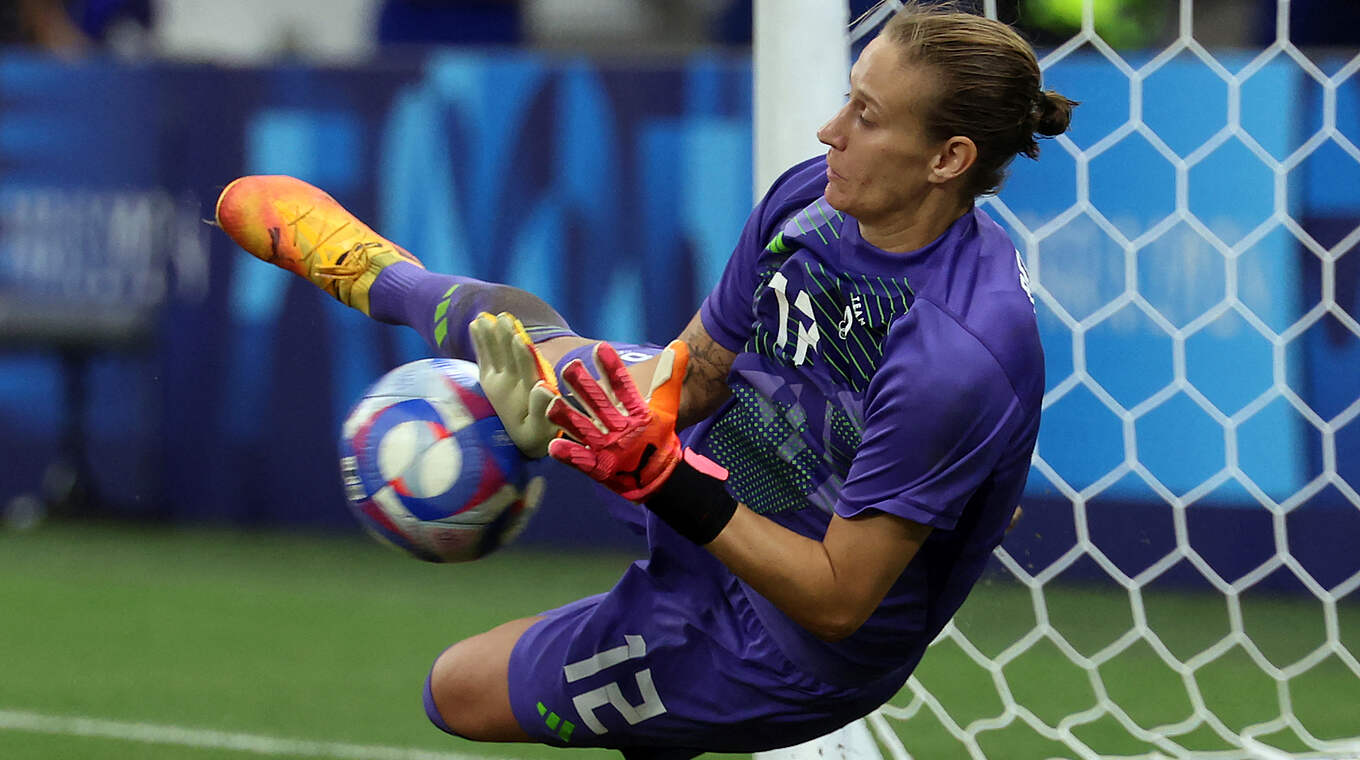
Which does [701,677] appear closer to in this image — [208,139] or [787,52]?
[787,52]

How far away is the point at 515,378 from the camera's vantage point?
224 cm

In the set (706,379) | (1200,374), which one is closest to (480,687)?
(706,379)

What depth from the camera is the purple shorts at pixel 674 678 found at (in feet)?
8.37

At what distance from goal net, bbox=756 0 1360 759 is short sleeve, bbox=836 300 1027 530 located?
Result: 7.85 ft

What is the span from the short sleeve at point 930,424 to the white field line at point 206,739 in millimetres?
2066

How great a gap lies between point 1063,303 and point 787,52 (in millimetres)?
2430

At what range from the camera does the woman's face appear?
2285mm

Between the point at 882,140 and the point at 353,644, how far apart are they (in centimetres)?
319

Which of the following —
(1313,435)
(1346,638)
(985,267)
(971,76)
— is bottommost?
(1346,638)

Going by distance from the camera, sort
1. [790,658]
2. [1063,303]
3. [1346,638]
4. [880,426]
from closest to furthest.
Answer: [880,426] < [790,658] < [1346,638] < [1063,303]

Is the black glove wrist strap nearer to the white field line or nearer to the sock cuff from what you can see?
the sock cuff

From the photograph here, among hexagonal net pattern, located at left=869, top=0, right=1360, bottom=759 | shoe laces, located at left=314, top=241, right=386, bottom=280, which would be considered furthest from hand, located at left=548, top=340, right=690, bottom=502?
hexagonal net pattern, located at left=869, top=0, right=1360, bottom=759

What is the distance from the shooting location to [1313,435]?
5188mm

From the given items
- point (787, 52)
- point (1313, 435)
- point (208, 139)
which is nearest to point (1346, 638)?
point (1313, 435)
